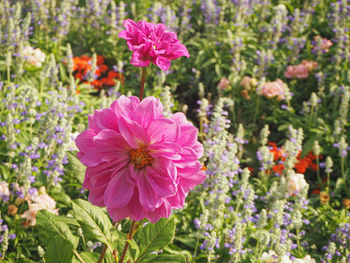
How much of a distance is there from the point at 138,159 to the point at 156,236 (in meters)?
0.45

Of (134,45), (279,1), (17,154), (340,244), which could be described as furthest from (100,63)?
(134,45)

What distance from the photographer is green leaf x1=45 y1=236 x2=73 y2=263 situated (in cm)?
143

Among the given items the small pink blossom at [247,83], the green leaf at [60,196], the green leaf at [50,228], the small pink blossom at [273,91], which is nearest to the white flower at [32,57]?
the green leaf at [60,196]

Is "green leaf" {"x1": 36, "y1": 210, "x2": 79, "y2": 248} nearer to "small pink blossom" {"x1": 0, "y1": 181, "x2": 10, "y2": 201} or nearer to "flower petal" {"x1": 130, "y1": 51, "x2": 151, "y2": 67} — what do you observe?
"flower petal" {"x1": 130, "y1": 51, "x2": 151, "y2": 67}

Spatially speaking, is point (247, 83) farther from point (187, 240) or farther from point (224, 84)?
point (187, 240)

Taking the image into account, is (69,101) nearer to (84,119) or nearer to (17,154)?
(84,119)

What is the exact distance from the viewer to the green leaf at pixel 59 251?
1.43 meters

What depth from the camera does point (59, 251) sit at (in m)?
1.45

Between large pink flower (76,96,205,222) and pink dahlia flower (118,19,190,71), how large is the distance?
227mm

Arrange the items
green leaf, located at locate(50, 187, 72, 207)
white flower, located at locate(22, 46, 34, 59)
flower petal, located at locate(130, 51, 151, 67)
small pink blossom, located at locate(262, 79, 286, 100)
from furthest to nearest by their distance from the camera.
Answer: small pink blossom, located at locate(262, 79, 286, 100) → white flower, located at locate(22, 46, 34, 59) → green leaf, located at locate(50, 187, 72, 207) → flower petal, located at locate(130, 51, 151, 67)

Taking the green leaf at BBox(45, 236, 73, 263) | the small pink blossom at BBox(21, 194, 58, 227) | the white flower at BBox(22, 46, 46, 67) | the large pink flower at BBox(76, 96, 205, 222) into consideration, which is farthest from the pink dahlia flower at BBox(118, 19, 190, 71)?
the white flower at BBox(22, 46, 46, 67)

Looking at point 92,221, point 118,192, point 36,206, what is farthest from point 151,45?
point 36,206

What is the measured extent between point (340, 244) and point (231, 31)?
2970 mm

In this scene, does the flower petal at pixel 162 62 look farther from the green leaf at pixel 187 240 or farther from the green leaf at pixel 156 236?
the green leaf at pixel 187 240
